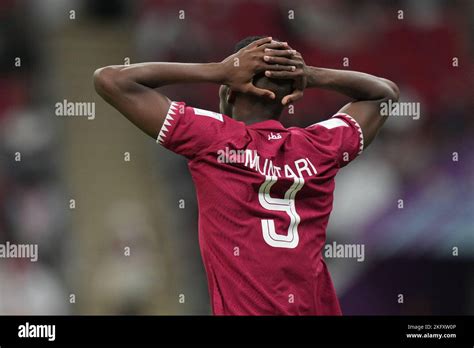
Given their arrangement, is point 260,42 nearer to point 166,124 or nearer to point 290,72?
point 290,72

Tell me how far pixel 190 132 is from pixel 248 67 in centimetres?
28

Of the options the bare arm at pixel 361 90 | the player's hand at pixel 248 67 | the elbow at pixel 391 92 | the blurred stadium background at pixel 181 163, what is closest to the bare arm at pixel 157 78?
the player's hand at pixel 248 67

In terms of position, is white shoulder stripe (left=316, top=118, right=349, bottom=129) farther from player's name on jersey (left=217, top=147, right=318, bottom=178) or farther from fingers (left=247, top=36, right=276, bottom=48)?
fingers (left=247, top=36, right=276, bottom=48)

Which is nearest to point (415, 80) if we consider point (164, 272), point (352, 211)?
point (352, 211)

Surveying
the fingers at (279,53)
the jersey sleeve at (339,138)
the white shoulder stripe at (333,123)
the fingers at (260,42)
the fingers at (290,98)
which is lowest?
the jersey sleeve at (339,138)

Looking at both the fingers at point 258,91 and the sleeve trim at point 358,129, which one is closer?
the fingers at point 258,91

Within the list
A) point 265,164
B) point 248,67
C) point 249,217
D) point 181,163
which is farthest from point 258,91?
point 181,163

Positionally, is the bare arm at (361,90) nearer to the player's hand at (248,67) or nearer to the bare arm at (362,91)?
the bare arm at (362,91)

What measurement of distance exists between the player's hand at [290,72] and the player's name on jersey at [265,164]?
207 millimetres

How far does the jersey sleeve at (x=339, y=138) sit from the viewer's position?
8.05ft

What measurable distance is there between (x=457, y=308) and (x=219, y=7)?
3193 mm

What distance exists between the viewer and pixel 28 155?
6094 mm

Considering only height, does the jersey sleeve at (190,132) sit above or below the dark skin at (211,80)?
below

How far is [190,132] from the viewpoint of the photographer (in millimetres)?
2279
